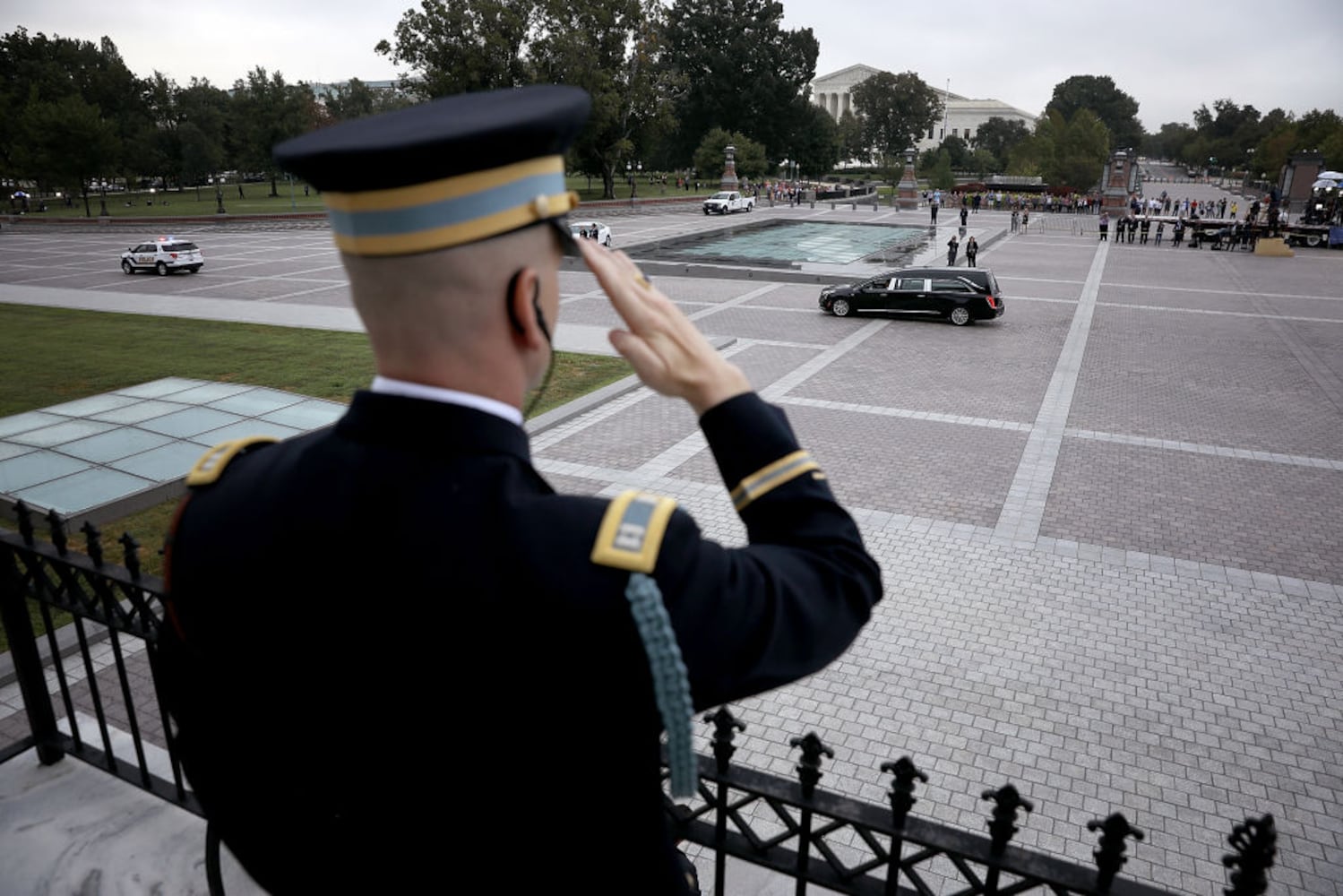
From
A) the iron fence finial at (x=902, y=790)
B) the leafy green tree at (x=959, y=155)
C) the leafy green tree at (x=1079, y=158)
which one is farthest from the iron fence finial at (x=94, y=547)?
the leafy green tree at (x=959, y=155)

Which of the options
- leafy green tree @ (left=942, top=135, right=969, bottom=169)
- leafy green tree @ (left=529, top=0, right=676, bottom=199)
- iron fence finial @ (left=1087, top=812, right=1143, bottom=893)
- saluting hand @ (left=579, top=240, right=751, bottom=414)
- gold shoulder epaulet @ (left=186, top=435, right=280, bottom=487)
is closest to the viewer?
saluting hand @ (left=579, top=240, right=751, bottom=414)

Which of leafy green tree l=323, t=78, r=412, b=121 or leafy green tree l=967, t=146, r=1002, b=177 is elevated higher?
leafy green tree l=323, t=78, r=412, b=121

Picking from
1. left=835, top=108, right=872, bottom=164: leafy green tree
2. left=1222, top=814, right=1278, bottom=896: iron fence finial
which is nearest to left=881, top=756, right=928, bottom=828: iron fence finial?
left=1222, top=814, right=1278, bottom=896: iron fence finial

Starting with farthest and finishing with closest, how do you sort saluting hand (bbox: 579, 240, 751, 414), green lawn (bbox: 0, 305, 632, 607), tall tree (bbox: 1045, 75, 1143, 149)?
1. tall tree (bbox: 1045, 75, 1143, 149)
2. green lawn (bbox: 0, 305, 632, 607)
3. saluting hand (bbox: 579, 240, 751, 414)

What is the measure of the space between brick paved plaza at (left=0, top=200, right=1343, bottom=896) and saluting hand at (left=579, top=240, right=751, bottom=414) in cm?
452

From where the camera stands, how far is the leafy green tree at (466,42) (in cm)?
5044

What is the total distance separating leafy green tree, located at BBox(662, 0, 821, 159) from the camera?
79.9m

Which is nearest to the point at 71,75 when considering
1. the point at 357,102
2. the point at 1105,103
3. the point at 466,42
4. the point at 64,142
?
the point at 357,102

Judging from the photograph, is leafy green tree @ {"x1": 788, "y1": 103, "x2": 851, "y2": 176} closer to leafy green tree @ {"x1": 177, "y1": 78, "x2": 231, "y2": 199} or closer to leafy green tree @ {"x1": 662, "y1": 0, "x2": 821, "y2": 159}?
leafy green tree @ {"x1": 662, "y1": 0, "x2": 821, "y2": 159}

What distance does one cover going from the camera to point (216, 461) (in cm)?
A: 163

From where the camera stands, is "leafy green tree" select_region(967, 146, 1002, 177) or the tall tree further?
the tall tree

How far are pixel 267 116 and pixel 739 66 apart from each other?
1644 inches

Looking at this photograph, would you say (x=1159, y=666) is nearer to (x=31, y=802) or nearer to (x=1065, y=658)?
(x=1065, y=658)

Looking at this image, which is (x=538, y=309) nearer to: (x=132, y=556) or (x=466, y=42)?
(x=132, y=556)
